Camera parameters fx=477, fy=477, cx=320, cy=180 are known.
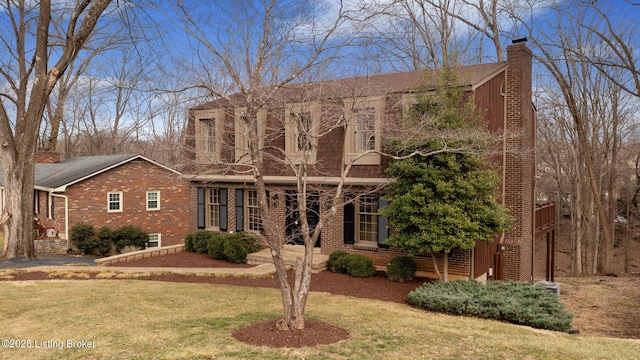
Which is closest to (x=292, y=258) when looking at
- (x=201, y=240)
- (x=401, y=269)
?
(x=401, y=269)

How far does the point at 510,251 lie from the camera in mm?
14906

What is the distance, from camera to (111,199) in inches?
955

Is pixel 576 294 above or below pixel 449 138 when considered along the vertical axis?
below

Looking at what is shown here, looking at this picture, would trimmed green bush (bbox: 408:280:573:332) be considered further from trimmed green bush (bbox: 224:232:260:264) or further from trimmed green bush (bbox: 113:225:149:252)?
trimmed green bush (bbox: 113:225:149:252)

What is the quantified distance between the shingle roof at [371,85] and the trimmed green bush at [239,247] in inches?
181

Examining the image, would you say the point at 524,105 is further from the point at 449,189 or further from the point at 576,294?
the point at 576,294

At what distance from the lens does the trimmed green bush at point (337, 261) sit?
Result: 14.2m

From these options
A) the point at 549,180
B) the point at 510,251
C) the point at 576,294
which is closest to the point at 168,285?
the point at 510,251

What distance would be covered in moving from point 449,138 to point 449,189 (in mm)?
1261

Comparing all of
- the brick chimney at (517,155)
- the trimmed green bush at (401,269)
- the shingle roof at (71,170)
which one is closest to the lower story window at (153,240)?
the shingle roof at (71,170)

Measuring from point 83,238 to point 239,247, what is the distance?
1074 cm

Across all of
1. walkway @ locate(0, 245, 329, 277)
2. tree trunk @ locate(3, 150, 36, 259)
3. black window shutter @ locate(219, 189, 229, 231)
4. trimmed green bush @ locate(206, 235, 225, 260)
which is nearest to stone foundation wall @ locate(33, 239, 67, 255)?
walkway @ locate(0, 245, 329, 277)

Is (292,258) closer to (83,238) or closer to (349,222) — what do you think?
(349,222)

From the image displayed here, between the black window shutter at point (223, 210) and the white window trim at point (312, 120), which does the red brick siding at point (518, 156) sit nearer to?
the white window trim at point (312, 120)
